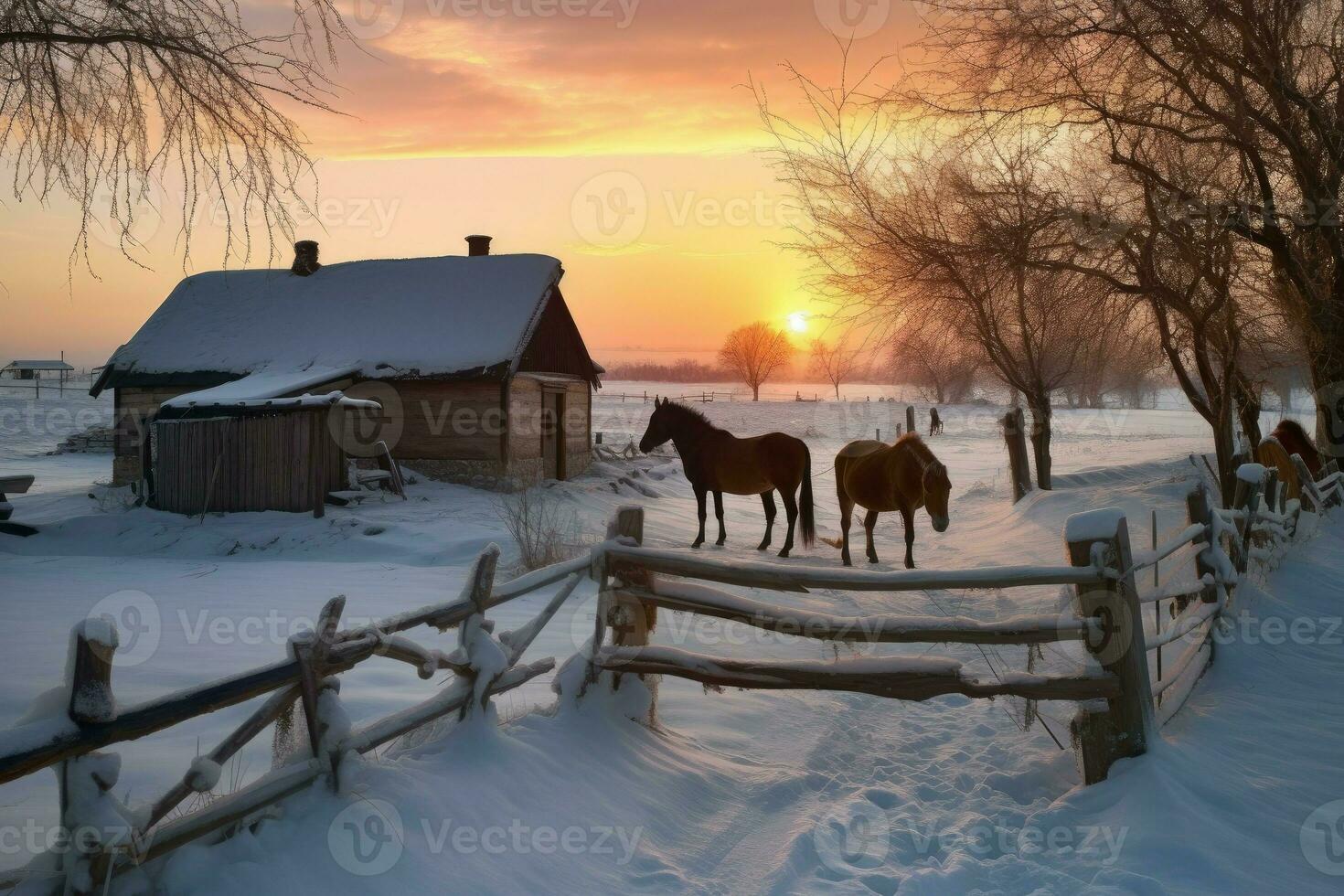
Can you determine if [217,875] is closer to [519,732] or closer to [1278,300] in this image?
[519,732]

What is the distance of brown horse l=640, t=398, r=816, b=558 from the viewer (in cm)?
1176

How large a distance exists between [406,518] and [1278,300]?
12.9 metres

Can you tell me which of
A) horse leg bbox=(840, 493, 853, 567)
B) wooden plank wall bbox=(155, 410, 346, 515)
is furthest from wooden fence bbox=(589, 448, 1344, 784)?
wooden plank wall bbox=(155, 410, 346, 515)

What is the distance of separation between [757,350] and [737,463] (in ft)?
224

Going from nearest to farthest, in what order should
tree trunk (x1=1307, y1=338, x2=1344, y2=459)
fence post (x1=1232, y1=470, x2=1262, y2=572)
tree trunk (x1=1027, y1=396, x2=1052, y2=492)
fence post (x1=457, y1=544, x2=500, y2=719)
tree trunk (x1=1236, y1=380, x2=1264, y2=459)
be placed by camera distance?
1. fence post (x1=457, y1=544, x2=500, y2=719)
2. fence post (x1=1232, y1=470, x2=1262, y2=572)
3. tree trunk (x1=1307, y1=338, x2=1344, y2=459)
4. tree trunk (x1=1236, y1=380, x2=1264, y2=459)
5. tree trunk (x1=1027, y1=396, x2=1052, y2=492)

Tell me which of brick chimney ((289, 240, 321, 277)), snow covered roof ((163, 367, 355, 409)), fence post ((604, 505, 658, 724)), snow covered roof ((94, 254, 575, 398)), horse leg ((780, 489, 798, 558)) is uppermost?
brick chimney ((289, 240, 321, 277))

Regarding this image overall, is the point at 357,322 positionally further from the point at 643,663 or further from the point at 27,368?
the point at 27,368

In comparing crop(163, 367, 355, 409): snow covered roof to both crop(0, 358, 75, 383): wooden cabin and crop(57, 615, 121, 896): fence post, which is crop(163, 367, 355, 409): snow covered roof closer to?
crop(57, 615, 121, 896): fence post

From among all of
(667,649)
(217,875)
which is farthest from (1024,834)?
(217,875)

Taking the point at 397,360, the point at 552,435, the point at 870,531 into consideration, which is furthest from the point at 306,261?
the point at 870,531

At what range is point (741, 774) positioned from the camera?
4.49 m

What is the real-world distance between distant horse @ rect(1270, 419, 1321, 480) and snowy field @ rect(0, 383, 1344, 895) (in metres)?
3.58

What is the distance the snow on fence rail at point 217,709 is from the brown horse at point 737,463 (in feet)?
25.8

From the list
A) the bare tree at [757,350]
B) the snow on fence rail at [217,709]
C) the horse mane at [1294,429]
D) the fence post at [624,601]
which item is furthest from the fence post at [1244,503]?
the bare tree at [757,350]
